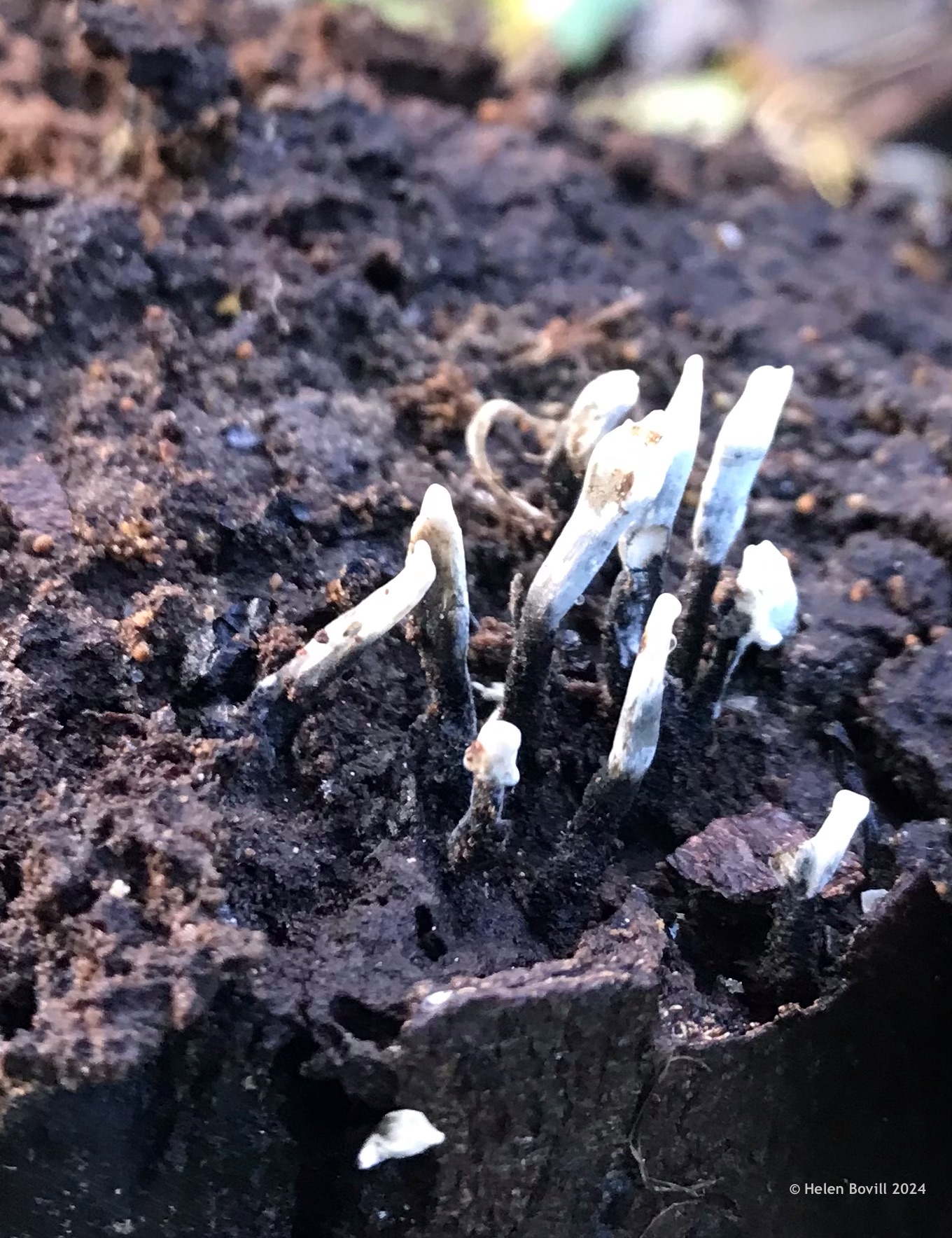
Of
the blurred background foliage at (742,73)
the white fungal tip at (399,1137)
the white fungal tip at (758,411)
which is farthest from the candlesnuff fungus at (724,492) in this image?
the blurred background foliage at (742,73)

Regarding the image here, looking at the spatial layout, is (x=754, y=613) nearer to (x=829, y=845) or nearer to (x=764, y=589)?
(x=764, y=589)

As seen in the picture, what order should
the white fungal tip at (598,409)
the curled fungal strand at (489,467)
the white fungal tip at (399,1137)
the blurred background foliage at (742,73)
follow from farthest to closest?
the blurred background foliage at (742,73) → the curled fungal strand at (489,467) → the white fungal tip at (598,409) → the white fungal tip at (399,1137)

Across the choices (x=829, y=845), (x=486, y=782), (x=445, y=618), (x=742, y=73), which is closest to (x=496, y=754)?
(x=486, y=782)

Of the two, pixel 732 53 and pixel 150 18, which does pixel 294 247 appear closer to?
pixel 150 18

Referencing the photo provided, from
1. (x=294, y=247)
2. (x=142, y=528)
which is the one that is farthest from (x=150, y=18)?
(x=142, y=528)

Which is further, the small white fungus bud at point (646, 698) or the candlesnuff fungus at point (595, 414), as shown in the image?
the candlesnuff fungus at point (595, 414)

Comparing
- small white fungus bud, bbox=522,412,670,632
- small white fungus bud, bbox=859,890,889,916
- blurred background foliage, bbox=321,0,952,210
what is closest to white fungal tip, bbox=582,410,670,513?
small white fungus bud, bbox=522,412,670,632

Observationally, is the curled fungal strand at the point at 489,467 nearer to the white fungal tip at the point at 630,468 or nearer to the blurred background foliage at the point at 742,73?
the white fungal tip at the point at 630,468

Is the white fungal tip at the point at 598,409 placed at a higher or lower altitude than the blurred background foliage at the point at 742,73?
lower

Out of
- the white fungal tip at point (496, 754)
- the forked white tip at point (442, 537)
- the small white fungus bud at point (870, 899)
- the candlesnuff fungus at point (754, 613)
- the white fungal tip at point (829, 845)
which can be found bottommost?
the small white fungus bud at point (870, 899)
